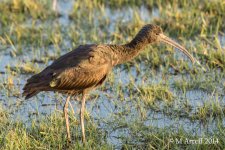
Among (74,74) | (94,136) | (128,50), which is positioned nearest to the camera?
(74,74)

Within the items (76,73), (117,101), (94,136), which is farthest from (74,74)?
(117,101)

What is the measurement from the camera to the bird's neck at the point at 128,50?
24.8 ft

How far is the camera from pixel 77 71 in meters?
7.09

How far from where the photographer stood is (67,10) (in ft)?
42.2

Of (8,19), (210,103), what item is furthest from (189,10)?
(210,103)

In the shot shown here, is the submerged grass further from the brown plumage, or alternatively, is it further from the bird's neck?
the bird's neck

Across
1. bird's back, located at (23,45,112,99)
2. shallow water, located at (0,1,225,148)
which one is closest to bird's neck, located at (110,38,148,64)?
bird's back, located at (23,45,112,99)

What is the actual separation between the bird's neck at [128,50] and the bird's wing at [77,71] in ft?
1.22

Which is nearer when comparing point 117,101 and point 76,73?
point 76,73

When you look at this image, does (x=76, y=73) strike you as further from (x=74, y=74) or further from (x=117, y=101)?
(x=117, y=101)

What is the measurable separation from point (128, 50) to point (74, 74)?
0.91 meters

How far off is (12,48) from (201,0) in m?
4.09

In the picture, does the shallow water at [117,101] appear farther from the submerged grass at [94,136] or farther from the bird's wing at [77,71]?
the bird's wing at [77,71]

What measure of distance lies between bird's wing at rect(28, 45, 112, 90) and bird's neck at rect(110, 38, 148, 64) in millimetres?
371
